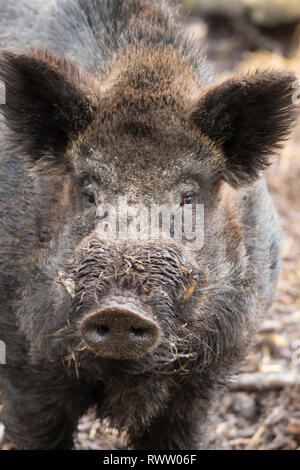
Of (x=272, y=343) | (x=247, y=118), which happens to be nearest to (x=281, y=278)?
(x=272, y=343)

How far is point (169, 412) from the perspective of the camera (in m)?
4.42

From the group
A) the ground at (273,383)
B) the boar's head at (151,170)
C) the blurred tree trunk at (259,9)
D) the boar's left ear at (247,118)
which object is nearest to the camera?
the boar's head at (151,170)

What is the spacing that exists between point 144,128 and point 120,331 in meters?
1.12

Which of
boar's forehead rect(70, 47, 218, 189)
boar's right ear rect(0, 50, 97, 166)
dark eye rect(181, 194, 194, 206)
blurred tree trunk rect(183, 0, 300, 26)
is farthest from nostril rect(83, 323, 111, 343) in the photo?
blurred tree trunk rect(183, 0, 300, 26)

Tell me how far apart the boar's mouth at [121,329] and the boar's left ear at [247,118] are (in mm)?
1230

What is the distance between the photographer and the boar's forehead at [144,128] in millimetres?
3641

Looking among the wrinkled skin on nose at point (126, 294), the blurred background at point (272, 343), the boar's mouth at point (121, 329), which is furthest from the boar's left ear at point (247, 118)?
the boar's mouth at point (121, 329)

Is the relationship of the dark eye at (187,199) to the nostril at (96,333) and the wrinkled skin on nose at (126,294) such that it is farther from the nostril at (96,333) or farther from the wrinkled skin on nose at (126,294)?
the nostril at (96,333)

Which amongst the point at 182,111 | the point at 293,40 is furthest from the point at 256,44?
the point at 182,111

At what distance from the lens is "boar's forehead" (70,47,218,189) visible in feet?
11.9

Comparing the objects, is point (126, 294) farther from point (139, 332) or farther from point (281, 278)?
point (281, 278)

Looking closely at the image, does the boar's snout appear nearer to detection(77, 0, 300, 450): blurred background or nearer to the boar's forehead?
the boar's forehead

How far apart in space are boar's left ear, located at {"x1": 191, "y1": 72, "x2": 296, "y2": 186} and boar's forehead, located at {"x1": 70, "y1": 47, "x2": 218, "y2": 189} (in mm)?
93

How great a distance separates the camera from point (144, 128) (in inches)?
145
